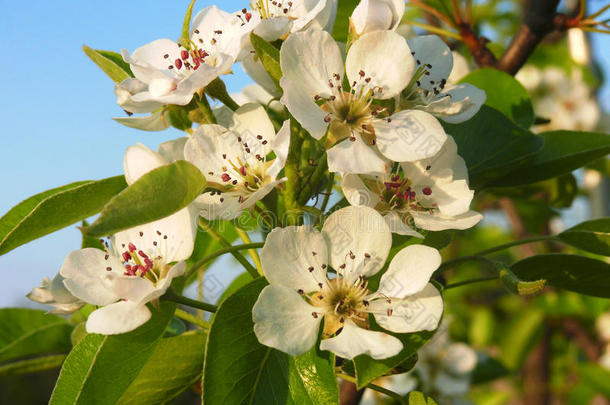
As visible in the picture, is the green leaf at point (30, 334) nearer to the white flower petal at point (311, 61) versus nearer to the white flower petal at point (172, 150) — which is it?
the white flower petal at point (172, 150)

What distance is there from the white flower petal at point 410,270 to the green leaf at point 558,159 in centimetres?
56

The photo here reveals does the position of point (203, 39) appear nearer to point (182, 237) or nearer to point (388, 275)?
point (182, 237)

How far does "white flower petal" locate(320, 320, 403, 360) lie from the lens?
0.86 m

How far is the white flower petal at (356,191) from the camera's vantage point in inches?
38.4

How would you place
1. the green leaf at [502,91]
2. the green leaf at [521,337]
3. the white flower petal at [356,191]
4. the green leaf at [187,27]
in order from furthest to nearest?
1. the green leaf at [521,337]
2. the green leaf at [502,91]
3. the green leaf at [187,27]
4. the white flower petal at [356,191]

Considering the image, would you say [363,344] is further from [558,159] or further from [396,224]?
[558,159]


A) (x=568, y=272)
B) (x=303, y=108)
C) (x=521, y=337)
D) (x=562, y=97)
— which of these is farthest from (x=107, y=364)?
(x=562, y=97)

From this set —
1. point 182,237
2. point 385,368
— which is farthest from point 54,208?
point 385,368

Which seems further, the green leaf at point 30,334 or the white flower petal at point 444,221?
the green leaf at point 30,334

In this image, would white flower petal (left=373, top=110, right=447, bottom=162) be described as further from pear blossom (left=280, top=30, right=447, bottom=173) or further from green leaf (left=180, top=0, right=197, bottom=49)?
green leaf (left=180, top=0, right=197, bottom=49)

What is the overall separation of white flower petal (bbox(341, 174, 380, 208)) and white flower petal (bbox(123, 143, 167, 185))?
0.29 metres

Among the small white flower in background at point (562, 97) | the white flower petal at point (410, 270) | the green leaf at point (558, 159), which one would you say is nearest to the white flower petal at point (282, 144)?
the white flower petal at point (410, 270)

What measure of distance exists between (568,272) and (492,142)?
322 millimetres

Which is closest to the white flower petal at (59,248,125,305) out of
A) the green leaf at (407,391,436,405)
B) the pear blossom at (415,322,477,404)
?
the green leaf at (407,391,436,405)
